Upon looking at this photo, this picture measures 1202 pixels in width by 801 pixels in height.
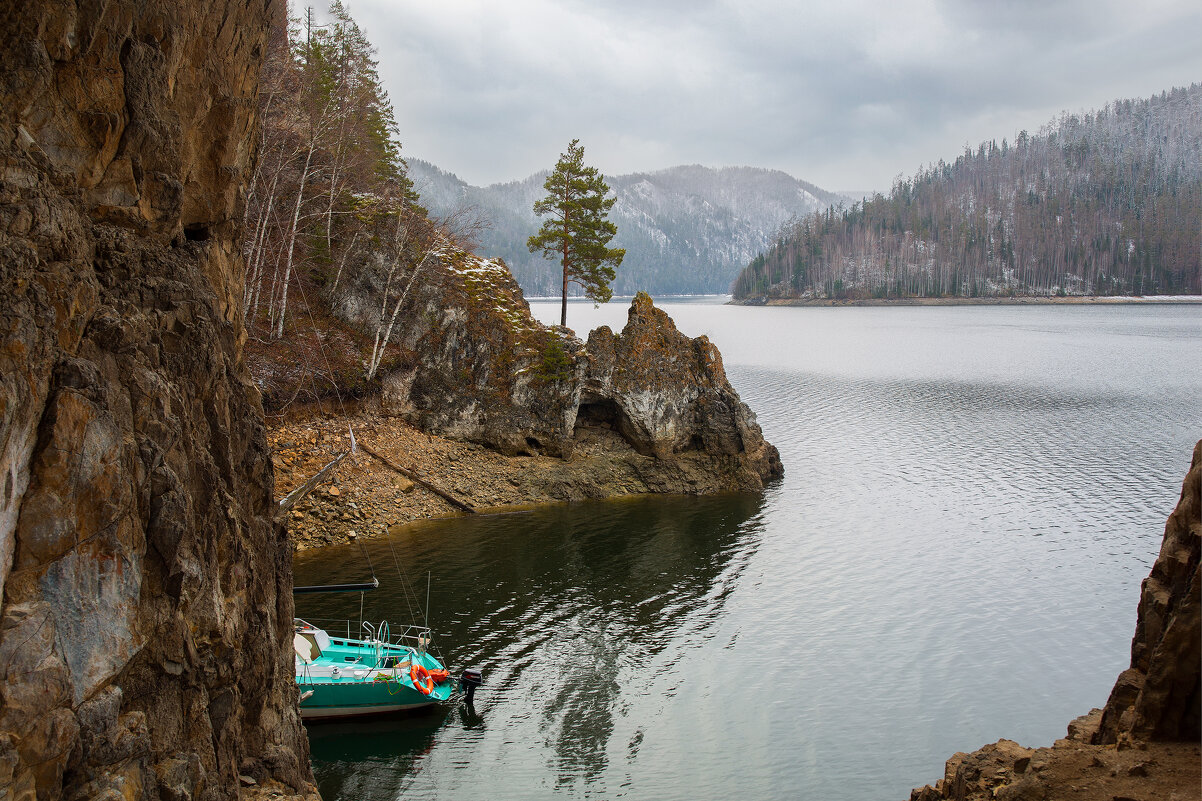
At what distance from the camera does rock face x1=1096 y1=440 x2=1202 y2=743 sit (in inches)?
413

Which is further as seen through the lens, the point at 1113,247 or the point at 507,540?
the point at 1113,247

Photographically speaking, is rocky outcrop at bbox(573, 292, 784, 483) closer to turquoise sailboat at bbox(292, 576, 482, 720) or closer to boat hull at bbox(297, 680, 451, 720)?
turquoise sailboat at bbox(292, 576, 482, 720)

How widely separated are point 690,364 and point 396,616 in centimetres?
2422

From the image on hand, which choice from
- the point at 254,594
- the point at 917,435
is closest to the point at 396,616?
the point at 254,594

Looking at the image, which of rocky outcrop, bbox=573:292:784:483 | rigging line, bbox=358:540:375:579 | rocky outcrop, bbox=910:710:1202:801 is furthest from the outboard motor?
rocky outcrop, bbox=573:292:784:483

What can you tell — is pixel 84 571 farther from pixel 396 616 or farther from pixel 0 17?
pixel 396 616

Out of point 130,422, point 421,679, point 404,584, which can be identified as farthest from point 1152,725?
point 404,584

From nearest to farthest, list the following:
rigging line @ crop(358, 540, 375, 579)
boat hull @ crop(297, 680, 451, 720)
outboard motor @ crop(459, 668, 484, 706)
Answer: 1. boat hull @ crop(297, 680, 451, 720)
2. outboard motor @ crop(459, 668, 484, 706)
3. rigging line @ crop(358, 540, 375, 579)

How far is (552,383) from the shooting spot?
4222 centimetres

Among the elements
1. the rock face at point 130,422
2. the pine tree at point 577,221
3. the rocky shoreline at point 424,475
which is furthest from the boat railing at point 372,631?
the pine tree at point 577,221

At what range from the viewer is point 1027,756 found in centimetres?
1198

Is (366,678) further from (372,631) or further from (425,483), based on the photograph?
(425,483)

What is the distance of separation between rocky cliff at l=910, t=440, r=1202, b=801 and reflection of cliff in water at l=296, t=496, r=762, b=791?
33.0 feet

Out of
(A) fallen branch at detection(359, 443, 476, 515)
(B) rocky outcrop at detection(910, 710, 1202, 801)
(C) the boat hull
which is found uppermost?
(B) rocky outcrop at detection(910, 710, 1202, 801)
